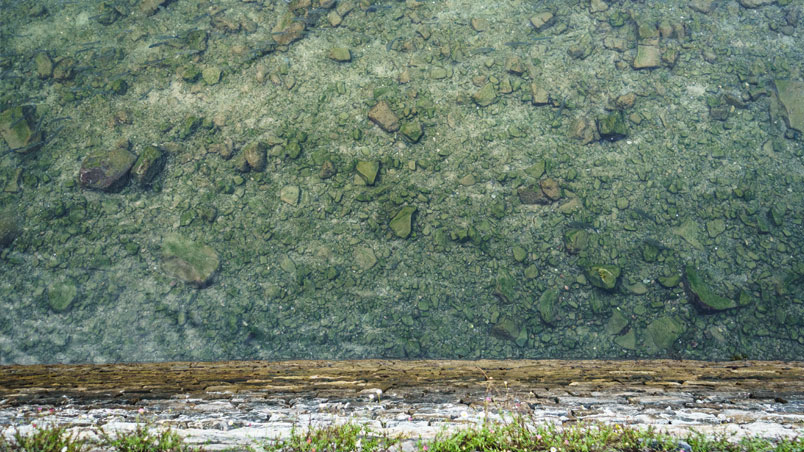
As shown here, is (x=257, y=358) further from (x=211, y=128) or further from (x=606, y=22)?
(x=606, y=22)

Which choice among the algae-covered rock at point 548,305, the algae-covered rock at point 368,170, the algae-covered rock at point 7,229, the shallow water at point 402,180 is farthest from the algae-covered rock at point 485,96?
the algae-covered rock at point 7,229

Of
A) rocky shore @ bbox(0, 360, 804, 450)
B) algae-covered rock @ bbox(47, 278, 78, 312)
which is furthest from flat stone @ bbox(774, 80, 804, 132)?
algae-covered rock @ bbox(47, 278, 78, 312)

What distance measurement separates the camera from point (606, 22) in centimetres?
678

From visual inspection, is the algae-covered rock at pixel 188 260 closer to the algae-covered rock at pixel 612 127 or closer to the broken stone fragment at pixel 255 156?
the broken stone fragment at pixel 255 156

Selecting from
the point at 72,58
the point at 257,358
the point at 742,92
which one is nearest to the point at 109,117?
the point at 72,58

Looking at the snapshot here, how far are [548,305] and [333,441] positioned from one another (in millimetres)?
3829

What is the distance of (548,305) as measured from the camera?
5.28m

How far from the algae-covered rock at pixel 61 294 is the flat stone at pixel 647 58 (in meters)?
8.32

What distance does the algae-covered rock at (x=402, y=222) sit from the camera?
18.2 feet

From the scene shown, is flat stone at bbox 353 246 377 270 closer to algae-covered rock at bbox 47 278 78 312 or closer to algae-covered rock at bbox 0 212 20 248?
algae-covered rock at bbox 47 278 78 312

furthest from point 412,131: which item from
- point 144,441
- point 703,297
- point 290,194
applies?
point 144,441

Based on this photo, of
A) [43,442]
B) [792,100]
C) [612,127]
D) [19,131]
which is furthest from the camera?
[19,131]

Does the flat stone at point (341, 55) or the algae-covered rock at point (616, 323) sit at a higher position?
the flat stone at point (341, 55)

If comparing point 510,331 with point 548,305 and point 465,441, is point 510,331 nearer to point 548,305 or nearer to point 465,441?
point 548,305
